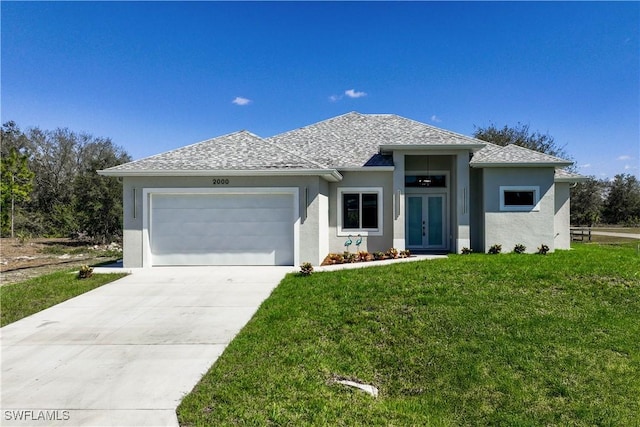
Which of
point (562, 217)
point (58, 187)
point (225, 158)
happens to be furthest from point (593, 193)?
point (58, 187)

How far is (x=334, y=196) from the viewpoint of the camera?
48.2 ft

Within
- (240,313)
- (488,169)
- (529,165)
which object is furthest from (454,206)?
(240,313)

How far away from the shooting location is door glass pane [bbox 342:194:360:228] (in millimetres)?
14750

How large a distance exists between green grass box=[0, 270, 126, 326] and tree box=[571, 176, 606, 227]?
4282cm

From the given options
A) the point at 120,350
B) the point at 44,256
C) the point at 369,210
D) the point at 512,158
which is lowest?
the point at 120,350

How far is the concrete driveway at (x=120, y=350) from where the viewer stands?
3963 mm

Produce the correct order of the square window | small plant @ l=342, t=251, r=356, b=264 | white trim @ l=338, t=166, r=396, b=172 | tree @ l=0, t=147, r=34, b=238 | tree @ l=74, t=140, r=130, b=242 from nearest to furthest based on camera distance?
1. small plant @ l=342, t=251, r=356, b=264
2. white trim @ l=338, t=166, r=396, b=172
3. the square window
4. tree @ l=0, t=147, r=34, b=238
5. tree @ l=74, t=140, r=130, b=242

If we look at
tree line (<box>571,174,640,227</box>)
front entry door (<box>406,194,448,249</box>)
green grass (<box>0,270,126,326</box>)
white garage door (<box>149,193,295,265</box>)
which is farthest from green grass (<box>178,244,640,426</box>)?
tree line (<box>571,174,640,227</box>)

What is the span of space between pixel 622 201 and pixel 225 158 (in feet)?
178

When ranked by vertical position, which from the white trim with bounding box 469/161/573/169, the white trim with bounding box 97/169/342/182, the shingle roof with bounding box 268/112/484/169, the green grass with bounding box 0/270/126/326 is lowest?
the green grass with bounding box 0/270/126/326

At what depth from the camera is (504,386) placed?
179 inches

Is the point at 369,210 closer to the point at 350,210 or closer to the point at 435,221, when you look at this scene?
the point at 350,210

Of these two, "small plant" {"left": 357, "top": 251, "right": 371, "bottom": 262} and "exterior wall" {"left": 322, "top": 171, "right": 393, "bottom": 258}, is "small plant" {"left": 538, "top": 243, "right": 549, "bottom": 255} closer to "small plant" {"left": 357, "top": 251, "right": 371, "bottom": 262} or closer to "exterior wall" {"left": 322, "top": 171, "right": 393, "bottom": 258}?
"exterior wall" {"left": 322, "top": 171, "right": 393, "bottom": 258}

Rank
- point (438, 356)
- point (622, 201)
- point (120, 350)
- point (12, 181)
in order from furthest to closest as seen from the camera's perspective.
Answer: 1. point (622, 201)
2. point (12, 181)
3. point (120, 350)
4. point (438, 356)
